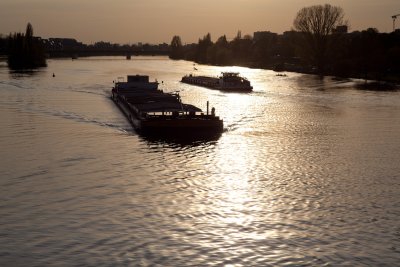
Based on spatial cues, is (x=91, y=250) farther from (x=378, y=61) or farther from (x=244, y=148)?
(x=378, y=61)

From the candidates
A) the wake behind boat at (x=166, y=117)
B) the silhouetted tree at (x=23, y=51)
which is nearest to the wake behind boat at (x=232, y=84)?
the wake behind boat at (x=166, y=117)

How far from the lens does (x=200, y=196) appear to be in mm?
24000

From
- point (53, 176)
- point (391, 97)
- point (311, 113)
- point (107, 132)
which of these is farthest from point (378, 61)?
point (53, 176)

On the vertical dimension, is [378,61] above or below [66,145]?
above

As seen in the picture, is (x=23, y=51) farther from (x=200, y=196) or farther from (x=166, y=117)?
(x=200, y=196)

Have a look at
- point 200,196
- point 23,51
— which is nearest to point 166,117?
point 200,196

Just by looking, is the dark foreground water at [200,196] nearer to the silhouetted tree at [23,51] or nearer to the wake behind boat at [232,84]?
the wake behind boat at [232,84]

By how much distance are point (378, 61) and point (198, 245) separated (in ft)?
340

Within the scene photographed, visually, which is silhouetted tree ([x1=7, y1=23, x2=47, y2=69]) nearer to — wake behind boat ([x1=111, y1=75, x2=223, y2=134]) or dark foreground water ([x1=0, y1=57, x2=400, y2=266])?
wake behind boat ([x1=111, y1=75, x2=223, y2=134])

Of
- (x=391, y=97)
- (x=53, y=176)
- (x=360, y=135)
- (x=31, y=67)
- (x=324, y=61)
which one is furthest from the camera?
(x=31, y=67)

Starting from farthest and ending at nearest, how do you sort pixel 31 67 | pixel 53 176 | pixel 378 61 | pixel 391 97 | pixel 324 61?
pixel 31 67
pixel 324 61
pixel 378 61
pixel 391 97
pixel 53 176

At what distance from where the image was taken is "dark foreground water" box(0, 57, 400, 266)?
58.6ft

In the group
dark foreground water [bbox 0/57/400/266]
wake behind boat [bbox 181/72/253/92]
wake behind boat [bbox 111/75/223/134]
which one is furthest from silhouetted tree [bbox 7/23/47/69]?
dark foreground water [bbox 0/57/400/266]

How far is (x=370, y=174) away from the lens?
2827 centimetres
